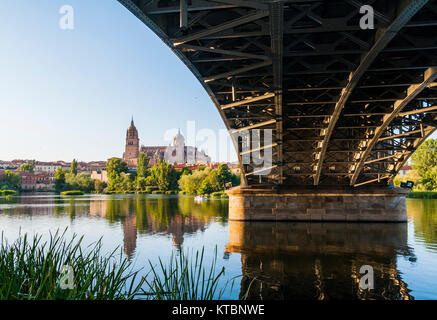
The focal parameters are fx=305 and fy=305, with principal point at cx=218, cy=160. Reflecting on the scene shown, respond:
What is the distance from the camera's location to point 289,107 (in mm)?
17594

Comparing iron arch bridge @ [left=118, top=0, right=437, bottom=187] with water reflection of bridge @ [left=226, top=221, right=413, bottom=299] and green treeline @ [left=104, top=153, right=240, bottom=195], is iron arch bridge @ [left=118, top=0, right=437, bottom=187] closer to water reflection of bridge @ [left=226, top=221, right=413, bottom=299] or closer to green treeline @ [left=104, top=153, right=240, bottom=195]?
water reflection of bridge @ [left=226, top=221, right=413, bottom=299]

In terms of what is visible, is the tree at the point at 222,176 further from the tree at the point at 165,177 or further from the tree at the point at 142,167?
the tree at the point at 142,167

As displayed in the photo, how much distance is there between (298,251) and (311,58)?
9.53 m

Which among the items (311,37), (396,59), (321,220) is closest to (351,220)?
(321,220)

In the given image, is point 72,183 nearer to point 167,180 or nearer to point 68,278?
point 167,180

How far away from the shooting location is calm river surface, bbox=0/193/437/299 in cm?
1036

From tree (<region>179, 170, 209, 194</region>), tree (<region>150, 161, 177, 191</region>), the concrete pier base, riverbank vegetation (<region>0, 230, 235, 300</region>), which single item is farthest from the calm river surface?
tree (<region>150, 161, 177, 191</region>)

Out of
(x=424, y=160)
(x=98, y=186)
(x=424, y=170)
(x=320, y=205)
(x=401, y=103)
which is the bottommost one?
(x=98, y=186)

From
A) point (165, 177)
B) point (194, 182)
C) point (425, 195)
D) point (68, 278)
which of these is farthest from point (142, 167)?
point (68, 278)

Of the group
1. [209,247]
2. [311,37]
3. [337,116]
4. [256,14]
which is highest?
[311,37]

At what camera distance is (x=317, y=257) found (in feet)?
47.9

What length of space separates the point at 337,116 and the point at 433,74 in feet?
14.4

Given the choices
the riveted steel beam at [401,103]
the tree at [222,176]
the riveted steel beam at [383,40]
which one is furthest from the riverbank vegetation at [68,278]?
the tree at [222,176]
